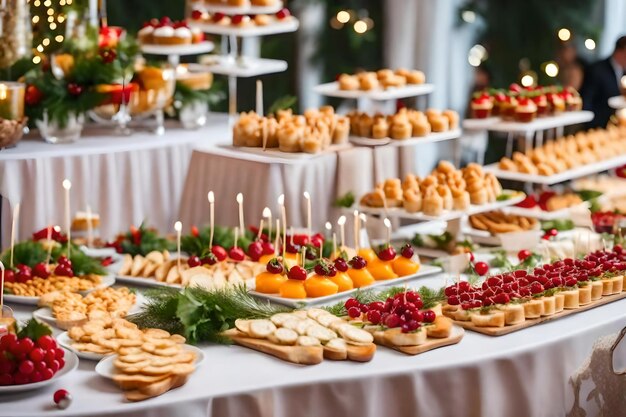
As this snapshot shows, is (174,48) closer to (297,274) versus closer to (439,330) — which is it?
(297,274)

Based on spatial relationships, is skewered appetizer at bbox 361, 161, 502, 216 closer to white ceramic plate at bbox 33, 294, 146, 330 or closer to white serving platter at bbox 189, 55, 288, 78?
white ceramic plate at bbox 33, 294, 146, 330

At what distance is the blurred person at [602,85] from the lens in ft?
26.7

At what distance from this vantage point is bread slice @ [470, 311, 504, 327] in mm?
3557

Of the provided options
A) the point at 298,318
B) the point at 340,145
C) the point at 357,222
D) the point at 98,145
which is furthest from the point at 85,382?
the point at 98,145

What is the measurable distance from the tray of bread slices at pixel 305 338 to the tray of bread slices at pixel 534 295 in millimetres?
399

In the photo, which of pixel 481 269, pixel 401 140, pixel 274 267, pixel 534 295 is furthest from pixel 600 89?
pixel 274 267

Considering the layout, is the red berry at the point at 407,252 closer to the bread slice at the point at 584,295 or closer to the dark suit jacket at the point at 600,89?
the bread slice at the point at 584,295

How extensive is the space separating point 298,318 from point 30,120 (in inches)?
120

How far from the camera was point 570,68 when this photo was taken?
9.21 metres

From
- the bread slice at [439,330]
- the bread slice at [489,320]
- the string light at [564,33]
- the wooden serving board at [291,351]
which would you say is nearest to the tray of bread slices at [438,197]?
the bread slice at [489,320]

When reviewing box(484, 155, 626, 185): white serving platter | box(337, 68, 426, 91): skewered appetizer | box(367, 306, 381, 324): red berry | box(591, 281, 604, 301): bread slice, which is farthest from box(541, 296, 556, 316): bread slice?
box(337, 68, 426, 91): skewered appetizer

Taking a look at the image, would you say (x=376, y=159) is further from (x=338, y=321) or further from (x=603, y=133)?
(x=338, y=321)

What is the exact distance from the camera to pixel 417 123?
541 cm

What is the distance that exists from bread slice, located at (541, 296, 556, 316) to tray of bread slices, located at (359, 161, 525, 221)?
1119mm
